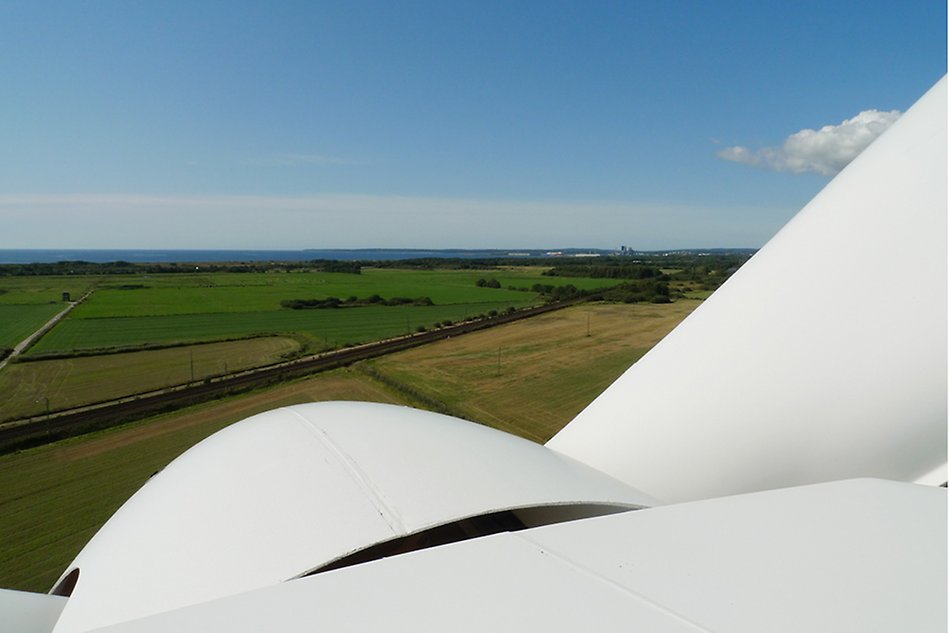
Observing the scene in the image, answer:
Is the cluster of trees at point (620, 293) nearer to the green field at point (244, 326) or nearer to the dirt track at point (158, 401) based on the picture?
the green field at point (244, 326)

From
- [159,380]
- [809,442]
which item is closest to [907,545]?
[809,442]

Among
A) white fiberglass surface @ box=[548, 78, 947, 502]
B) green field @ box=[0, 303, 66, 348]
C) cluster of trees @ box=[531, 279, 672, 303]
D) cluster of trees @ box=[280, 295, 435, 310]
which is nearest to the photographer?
white fiberglass surface @ box=[548, 78, 947, 502]

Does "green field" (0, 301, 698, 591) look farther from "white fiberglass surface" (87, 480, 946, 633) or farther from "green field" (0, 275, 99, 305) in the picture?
"green field" (0, 275, 99, 305)

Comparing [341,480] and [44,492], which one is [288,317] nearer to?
[44,492]

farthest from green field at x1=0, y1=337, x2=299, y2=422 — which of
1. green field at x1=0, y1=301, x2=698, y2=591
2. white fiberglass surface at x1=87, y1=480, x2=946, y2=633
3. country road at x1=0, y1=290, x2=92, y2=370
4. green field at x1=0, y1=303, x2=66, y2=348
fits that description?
white fiberglass surface at x1=87, y1=480, x2=946, y2=633

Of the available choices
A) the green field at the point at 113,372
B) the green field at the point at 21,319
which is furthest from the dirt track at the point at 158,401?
the green field at the point at 21,319

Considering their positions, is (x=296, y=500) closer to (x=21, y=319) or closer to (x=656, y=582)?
(x=656, y=582)
